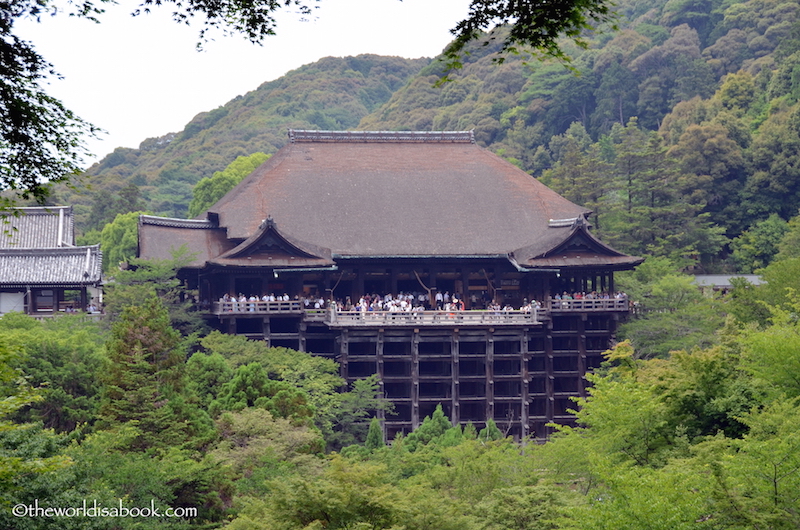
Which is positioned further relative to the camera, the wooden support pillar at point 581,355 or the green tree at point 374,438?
the wooden support pillar at point 581,355

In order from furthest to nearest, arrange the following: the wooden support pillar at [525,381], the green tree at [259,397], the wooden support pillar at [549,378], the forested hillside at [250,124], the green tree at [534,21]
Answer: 1. the forested hillside at [250,124]
2. the wooden support pillar at [549,378]
3. the wooden support pillar at [525,381]
4. the green tree at [259,397]
5. the green tree at [534,21]

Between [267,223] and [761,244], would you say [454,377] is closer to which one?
[267,223]

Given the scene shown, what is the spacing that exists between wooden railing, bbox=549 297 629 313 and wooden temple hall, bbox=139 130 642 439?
54mm

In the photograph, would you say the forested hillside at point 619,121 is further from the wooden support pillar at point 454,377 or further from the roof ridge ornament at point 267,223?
the wooden support pillar at point 454,377

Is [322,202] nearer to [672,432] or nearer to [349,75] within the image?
[672,432]

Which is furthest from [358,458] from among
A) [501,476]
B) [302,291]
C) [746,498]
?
[302,291]

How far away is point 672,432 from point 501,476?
155 inches

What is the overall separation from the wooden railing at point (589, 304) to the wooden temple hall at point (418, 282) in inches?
2.1

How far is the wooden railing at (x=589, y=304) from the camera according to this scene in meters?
42.3

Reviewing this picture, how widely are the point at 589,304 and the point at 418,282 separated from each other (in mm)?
7227

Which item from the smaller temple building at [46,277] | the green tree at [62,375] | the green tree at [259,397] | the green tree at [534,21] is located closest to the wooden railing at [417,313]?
the smaller temple building at [46,277]

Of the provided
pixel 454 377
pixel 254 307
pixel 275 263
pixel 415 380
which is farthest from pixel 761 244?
pixel 254 307

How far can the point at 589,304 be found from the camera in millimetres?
42344

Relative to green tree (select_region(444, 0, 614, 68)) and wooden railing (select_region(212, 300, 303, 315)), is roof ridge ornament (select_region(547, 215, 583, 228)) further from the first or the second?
green tree (select_region(444, 0, 614, 68))
